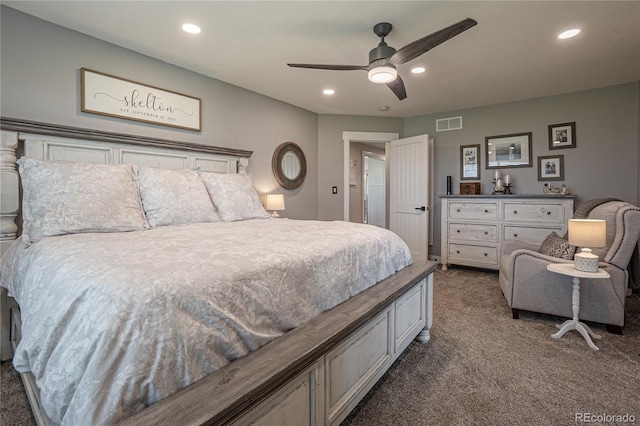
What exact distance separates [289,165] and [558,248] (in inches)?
127

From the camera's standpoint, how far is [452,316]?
2.75m

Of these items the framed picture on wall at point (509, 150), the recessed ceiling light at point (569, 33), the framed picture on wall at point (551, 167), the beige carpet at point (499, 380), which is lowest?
the beige carpet at point (499, 380)

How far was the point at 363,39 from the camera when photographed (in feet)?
8.46

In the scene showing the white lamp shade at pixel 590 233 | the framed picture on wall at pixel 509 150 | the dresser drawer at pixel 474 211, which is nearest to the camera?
the white lamp shade at pixel 590 233

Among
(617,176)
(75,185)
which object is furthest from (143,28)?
(617,176)

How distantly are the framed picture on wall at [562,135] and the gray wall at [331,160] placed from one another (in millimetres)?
2698

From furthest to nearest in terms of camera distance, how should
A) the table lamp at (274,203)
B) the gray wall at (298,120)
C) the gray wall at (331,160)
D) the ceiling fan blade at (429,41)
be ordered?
the gray wall at (331,160) → the table lamp at (274,203) → the gray wall at (298,120) → the ceiling fan blade at (429,41)

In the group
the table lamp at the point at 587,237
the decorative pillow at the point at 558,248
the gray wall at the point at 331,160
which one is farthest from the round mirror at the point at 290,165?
the table lamp at the point at 587,237

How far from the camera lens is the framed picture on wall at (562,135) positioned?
3971 mm

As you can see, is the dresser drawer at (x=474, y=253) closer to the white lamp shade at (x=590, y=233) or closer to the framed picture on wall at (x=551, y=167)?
the framed picture on wall at (x=551, y=167)

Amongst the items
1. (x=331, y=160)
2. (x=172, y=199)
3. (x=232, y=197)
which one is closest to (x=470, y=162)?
(x=331, y=160)

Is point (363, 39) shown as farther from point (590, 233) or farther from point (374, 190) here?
point (374, 190)

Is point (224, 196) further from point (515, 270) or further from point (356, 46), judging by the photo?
point (515, 270)

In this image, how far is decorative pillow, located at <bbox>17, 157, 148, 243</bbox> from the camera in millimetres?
1712
